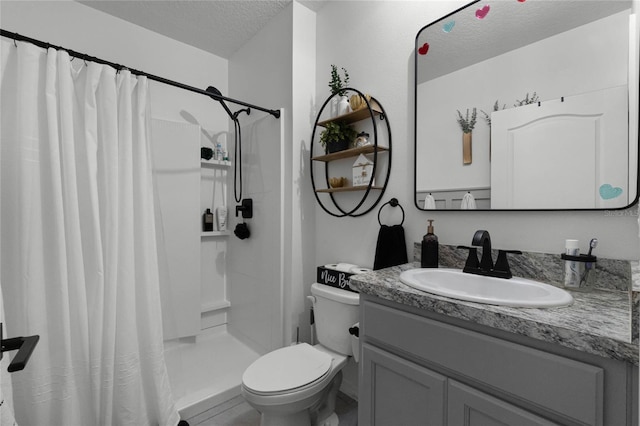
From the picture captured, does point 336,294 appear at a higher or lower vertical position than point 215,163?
lower

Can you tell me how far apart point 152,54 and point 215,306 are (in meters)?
2.14

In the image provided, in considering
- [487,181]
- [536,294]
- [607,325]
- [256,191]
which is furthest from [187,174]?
[607,325]

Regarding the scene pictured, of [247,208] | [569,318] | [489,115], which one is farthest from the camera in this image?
[247,208]

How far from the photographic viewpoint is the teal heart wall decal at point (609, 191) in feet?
3.33

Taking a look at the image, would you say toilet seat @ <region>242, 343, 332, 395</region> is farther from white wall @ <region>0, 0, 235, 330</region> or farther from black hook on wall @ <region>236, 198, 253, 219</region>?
white wall @ <region>0, 0, 235, 330</region>

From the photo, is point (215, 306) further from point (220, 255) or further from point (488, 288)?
point (488, 288)

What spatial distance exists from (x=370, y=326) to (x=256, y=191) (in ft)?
5.03

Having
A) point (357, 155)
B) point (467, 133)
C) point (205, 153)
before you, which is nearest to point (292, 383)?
point (357, 155)

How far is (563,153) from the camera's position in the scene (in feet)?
3.67

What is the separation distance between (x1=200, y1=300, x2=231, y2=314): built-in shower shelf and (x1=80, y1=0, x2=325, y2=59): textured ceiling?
2.24 meters

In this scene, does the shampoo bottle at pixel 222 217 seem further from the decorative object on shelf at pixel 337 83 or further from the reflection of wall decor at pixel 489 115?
the reflection of wall decor at pixel 489 115

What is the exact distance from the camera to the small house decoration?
168 cm

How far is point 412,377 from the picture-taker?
3.26 ft

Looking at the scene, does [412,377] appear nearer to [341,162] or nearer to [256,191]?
[341,162]
